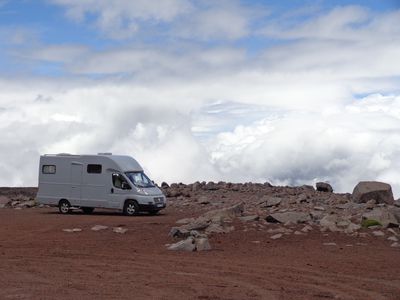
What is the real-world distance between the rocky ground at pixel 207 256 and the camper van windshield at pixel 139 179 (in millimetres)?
1788

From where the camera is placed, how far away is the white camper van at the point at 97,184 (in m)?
36.8

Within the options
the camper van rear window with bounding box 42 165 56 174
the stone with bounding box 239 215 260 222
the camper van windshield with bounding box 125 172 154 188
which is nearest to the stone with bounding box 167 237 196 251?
the stone with bounding box 239 215 260 222

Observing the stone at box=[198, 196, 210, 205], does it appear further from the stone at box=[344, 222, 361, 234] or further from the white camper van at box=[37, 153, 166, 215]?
the stone at box=[344, 222, 361, 234]

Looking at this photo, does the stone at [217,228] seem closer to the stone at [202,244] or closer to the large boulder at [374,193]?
the stone at [202,244]

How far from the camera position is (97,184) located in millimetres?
37438

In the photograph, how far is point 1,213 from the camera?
41031 mm

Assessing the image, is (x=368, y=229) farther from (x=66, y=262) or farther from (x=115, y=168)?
(x=115, y=168)

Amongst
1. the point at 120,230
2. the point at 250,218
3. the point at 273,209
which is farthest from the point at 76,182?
the point at 250,218

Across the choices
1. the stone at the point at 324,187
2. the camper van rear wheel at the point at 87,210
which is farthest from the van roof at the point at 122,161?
the stone at the point at 324,187

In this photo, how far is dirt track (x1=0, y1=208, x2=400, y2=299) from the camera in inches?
561

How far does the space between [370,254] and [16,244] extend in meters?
11.0

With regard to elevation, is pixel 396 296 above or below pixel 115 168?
below

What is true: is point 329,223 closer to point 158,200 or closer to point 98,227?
point 98,227

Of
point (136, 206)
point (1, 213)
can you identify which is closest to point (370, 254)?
point (136, 206)
